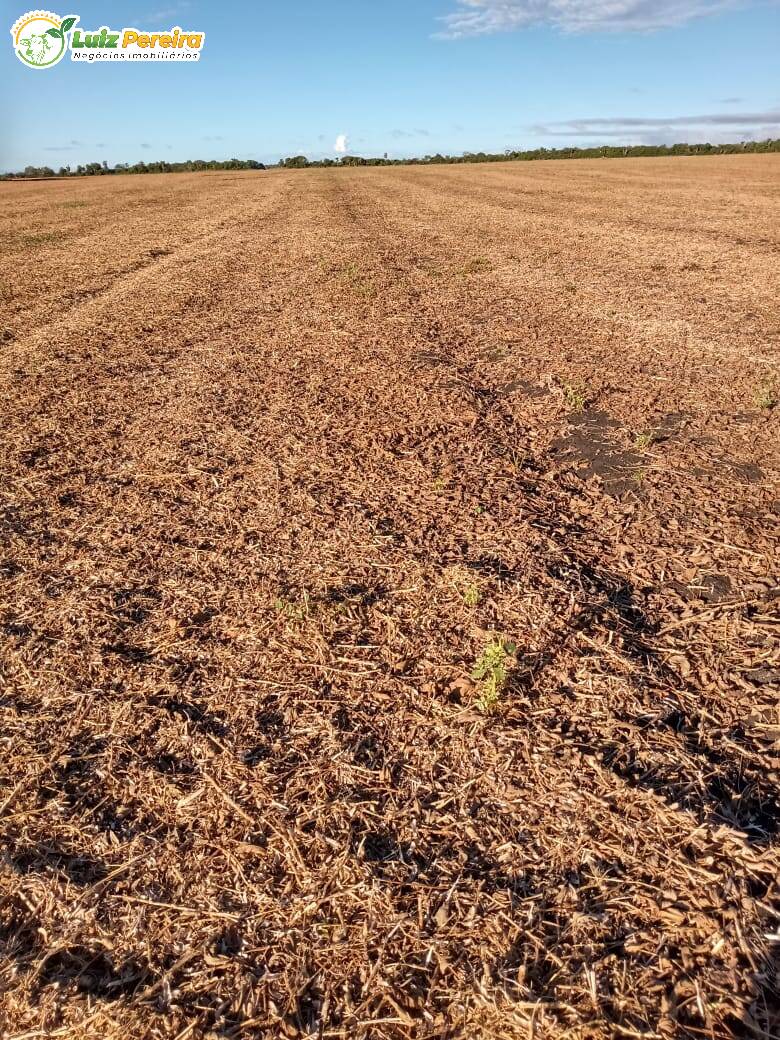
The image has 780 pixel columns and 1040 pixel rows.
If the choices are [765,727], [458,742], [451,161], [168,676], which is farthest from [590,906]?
[451,161]

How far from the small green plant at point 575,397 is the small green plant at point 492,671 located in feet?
13.2

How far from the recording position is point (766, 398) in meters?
6.69

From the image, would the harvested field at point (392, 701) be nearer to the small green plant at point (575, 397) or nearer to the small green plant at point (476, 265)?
the small green plant at point (575, 397)

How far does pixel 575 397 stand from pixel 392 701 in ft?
15.8

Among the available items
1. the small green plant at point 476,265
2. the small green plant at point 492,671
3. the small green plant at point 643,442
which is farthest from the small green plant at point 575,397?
the small green plant at point 476,265

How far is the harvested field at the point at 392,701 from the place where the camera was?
2.22 meters

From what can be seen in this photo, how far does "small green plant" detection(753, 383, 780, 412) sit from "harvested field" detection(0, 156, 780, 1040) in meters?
0.12

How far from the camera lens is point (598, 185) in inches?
1529

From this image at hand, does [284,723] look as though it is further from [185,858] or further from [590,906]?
[590,906]

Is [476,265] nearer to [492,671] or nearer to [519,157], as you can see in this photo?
[492,671]

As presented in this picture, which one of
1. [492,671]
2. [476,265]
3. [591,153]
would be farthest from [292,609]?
[591,153]

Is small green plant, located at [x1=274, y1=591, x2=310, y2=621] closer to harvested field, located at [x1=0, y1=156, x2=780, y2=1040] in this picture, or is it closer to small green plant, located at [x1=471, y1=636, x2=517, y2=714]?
harvested field, located at [x1=0, y1=156, x2=780, y2=1040]

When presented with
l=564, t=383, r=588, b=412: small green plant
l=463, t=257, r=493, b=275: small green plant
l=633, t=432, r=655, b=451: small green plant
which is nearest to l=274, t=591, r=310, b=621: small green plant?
l=633, t=432, r=655, b=451: small green plant

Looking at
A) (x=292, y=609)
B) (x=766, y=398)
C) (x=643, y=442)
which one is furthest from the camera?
(x=766, y=398)
